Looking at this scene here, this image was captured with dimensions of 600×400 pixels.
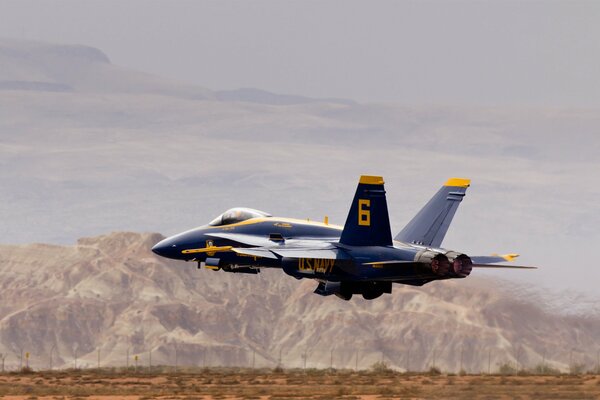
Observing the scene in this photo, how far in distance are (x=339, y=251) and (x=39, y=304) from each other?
393 ft

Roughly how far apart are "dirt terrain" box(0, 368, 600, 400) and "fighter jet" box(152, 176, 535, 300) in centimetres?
510

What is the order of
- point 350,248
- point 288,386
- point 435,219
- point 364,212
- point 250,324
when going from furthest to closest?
point 250,324, point 435,219, point 288,386, point 350,248, point 364,212

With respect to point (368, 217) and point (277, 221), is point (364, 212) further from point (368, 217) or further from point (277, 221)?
point (277, 221)

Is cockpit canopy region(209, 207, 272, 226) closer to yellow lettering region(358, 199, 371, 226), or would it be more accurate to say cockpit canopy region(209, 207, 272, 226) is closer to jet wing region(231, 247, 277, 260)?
jet wing region(231, 247, 277, 260)

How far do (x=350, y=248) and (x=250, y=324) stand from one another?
4793 inches

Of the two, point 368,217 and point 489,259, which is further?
point 489,259

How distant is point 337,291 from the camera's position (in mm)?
71938

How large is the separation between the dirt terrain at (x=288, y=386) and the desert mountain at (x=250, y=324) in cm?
8248

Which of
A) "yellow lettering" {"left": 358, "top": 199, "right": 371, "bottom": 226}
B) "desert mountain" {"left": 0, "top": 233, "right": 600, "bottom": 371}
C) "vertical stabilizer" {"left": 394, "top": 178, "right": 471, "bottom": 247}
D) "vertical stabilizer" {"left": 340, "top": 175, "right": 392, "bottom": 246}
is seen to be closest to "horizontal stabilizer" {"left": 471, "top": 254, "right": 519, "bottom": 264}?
"vertical stabilizer" {"left": 394, "top": 178, "right": 471, "bottom": 247}

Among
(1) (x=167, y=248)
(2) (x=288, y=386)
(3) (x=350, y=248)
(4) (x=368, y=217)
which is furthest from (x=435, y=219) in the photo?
(1) (x=167, y=248)

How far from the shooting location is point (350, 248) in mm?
69438

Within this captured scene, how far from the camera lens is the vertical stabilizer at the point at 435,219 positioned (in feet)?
245

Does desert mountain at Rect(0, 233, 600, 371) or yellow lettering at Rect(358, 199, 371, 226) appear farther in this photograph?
desert mountain at Rect(0, 233, 600, 371)

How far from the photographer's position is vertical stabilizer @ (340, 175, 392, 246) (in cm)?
6769
